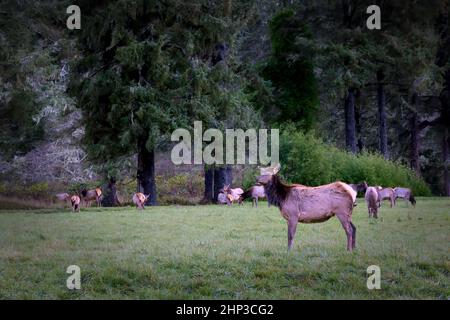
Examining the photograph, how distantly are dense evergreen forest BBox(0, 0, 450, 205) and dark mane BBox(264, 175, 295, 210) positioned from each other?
1411 cm

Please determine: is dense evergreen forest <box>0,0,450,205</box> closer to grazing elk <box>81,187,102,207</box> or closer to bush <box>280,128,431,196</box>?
bush <box>280,128,431,196</box>

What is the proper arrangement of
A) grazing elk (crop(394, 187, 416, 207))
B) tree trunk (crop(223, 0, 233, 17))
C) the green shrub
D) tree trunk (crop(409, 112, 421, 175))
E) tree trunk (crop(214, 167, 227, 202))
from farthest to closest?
tree trunk (crop(409, 112, 421, 175)) → the green shrub → tree trunk (crop(214, 167, 227, 202)) → tree trunk (crop(223, 0, 233, 17)) → grazing elk (crop(394, 187, 416, 207))

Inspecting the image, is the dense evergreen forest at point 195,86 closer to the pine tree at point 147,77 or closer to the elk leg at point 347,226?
the pine tree at point 147,77

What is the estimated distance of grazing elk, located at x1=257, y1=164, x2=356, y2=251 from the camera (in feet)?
34.4

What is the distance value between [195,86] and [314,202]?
16.6m

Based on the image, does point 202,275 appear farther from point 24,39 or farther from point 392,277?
point 24,39

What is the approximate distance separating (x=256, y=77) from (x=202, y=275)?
2338 centimetres

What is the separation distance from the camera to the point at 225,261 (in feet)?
33.1

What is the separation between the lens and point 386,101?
1553 inches

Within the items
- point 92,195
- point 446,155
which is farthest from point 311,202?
point 446,155

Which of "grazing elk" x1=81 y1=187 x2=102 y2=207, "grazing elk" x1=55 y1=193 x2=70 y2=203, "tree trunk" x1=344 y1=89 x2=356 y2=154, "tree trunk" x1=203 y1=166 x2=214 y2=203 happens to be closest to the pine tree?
"grazing elk" x1=81 y1=187 x2=102 y2=207

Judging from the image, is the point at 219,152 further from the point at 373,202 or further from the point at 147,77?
the point at 373,202

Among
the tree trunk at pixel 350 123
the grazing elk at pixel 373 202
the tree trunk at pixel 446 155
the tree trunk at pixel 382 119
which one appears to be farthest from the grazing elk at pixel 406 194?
the tree trunk at pixel 446 155
